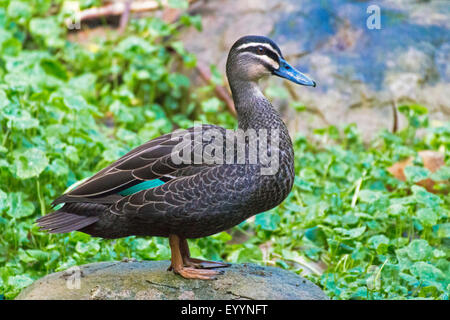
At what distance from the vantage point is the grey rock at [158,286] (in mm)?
4082

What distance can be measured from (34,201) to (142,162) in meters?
1.77

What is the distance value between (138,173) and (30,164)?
139 cm

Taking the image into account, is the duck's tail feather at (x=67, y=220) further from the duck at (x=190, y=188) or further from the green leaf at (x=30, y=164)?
the green leaf at (x=30, y=164)

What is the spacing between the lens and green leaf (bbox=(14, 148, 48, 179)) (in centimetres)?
528

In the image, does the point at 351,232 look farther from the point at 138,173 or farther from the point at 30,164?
the point at 30,164

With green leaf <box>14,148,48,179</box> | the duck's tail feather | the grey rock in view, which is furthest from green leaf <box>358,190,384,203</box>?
green leaf <box>14,148,48,179</box>

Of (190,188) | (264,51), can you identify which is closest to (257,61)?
(264,51)

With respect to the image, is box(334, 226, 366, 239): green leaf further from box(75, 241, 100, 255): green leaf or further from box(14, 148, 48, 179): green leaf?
box(14, 148, 48, 179): green leaf

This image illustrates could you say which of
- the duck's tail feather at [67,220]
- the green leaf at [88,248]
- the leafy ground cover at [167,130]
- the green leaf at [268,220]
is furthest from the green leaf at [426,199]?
the duck's tail feather at [67,220]

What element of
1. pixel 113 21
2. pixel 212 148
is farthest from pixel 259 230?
pixel 113 21

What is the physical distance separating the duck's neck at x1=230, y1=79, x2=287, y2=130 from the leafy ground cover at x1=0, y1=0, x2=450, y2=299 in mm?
1166

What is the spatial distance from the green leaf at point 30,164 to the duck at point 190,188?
3.26ft

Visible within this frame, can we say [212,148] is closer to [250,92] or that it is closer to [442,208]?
[250,92]

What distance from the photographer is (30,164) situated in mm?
5316
